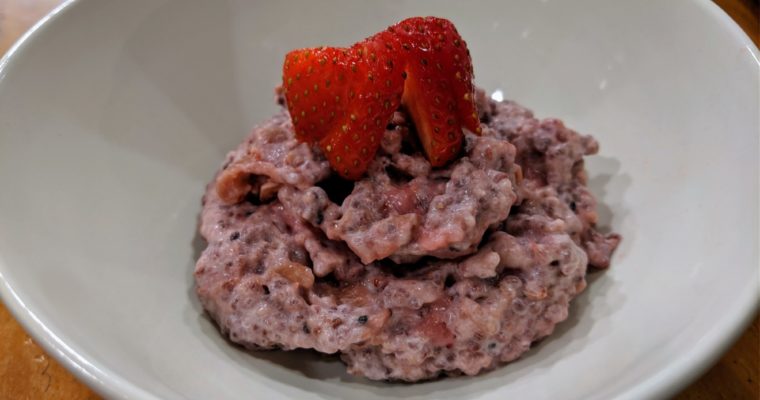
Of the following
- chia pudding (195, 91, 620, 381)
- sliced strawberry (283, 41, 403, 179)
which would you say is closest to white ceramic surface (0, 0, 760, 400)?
chia pudding (195, 91, 620, 381)

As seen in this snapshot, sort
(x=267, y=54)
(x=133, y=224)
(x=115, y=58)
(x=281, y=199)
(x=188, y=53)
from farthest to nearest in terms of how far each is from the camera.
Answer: (x=267, y=54) < (x=188, y=53) < (x=115, y=58) < (x=133, y=224) < (x=281, y=199)

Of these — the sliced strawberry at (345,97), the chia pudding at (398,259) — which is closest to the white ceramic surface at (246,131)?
the chia pudding at (398,259)

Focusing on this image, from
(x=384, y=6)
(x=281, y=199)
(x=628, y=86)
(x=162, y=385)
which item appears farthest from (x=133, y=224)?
(x=628, y=86)

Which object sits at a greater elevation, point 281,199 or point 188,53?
point 188,53

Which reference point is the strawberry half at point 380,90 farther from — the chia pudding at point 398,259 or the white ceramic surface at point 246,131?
the white ceramic surface at point 246,131

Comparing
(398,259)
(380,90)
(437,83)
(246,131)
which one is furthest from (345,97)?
(246,131)

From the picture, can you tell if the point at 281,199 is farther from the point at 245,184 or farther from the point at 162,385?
the point at 162,385
